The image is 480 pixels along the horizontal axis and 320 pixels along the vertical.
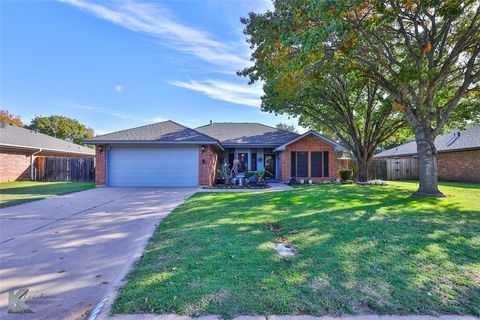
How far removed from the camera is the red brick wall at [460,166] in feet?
54.1

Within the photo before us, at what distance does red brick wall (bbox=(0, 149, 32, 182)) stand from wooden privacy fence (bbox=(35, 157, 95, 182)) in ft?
2.35

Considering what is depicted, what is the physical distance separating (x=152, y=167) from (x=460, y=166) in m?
22.6

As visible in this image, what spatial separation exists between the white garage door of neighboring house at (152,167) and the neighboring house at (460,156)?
1979 centimetres

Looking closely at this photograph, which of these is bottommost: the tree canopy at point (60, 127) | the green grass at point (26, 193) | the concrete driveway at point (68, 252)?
the concrete driveway at point (68, 252)

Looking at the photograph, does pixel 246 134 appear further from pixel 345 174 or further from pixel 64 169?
pixel 64 169

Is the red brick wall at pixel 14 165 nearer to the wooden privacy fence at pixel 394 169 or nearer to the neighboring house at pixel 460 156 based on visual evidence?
the wooden privacy fence at pixel 394 169

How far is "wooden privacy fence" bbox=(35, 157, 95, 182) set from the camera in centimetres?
1769

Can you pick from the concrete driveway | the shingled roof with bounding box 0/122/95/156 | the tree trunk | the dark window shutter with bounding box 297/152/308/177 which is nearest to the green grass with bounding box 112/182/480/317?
the concrete driveway

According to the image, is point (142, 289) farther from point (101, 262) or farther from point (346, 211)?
point (346, 211)

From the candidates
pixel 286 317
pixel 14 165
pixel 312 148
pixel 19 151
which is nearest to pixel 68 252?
pixel 286 317

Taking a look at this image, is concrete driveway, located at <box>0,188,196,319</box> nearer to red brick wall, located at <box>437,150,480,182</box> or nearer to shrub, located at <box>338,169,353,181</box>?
shrub, located at <box>338,169,353,181</box>

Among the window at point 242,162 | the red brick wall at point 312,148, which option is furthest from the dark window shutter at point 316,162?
the window at point 242,162

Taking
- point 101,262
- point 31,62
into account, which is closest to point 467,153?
point 101,262

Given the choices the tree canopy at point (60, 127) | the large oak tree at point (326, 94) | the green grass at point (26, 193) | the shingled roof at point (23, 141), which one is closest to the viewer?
the large oak tree at point (326, 94)
